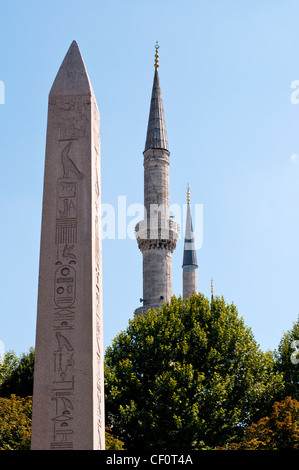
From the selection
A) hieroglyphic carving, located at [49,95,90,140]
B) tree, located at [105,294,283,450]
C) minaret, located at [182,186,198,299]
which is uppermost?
minaret, located at [182,186,198,299]

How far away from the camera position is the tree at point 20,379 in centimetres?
3444

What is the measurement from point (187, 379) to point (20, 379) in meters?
11.8

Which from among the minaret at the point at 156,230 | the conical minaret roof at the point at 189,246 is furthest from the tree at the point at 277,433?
the conical minaret roof at the point at 189,246

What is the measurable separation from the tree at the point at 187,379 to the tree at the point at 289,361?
4.00 ft

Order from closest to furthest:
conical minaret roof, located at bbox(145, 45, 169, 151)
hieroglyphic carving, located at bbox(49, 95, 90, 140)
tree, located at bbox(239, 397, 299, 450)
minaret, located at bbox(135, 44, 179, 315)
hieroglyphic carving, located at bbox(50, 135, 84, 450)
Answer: hieroglyphic carving, located at bbox(50, 135, 84, 450) → hieroglyphic carving, located at bbox(49, 95, 90, 140) → tree, located at bbox(239, 397, 299, 450) → minaret, located at bbox(135, 44, 179, 315) → conical minaret roof, located at bbox(145, 45, 169, 151)

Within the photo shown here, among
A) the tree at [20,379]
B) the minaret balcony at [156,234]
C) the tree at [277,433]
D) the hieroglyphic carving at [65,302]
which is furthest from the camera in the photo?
the minaret balcony at [156,234]

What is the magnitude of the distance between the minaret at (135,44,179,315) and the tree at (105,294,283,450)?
12.3m

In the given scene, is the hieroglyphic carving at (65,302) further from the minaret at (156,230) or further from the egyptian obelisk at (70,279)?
the minaret at (156,230)

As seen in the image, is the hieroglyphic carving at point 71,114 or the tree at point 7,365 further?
the tree at point 7,365

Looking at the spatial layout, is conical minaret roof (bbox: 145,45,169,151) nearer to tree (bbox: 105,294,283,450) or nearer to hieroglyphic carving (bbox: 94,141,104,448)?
tree (bbox: 105,294,283,450)

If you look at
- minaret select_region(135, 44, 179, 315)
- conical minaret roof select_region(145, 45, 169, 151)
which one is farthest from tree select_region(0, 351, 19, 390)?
conical minaret roof select_region(145, 45, 169, 151)

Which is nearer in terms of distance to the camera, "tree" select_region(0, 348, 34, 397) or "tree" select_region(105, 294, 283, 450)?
"tree" select_region(105, 294, 283, 450)

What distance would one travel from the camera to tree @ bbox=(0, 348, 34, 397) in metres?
34.4

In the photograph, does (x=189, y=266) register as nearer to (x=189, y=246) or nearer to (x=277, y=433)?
(x=189, y=246)
